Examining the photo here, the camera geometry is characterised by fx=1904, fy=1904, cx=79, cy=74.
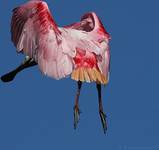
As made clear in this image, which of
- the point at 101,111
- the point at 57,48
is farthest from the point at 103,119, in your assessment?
the point at 57,48

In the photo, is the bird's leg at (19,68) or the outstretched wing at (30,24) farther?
the bird's leg at (19,68)

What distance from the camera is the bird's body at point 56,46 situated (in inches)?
1884

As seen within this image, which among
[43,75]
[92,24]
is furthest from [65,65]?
[92,24]

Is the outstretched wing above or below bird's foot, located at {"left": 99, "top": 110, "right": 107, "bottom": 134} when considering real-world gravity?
above

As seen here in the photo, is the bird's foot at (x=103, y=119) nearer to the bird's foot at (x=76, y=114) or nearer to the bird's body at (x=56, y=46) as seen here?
the bird's body at (x=56, y=46)

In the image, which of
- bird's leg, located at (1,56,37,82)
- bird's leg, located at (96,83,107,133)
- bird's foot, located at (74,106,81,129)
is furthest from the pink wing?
bird's foot, located at (74,106,81,129)

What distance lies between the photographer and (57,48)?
158 ft

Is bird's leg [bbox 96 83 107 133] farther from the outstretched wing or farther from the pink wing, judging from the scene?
the outstretched wing

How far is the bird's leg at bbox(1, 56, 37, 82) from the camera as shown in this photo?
5005 cm

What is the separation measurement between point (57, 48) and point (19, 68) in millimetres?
2639

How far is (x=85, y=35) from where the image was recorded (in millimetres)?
49562

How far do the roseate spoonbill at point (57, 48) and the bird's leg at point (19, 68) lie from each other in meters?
0.04

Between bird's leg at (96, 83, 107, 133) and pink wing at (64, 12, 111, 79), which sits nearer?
bird's leg at (96, 83, 107, 133)

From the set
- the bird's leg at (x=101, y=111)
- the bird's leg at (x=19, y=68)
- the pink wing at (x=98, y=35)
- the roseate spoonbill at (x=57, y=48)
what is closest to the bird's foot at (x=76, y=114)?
the roseate spoonbill at (x=57, y=48)
